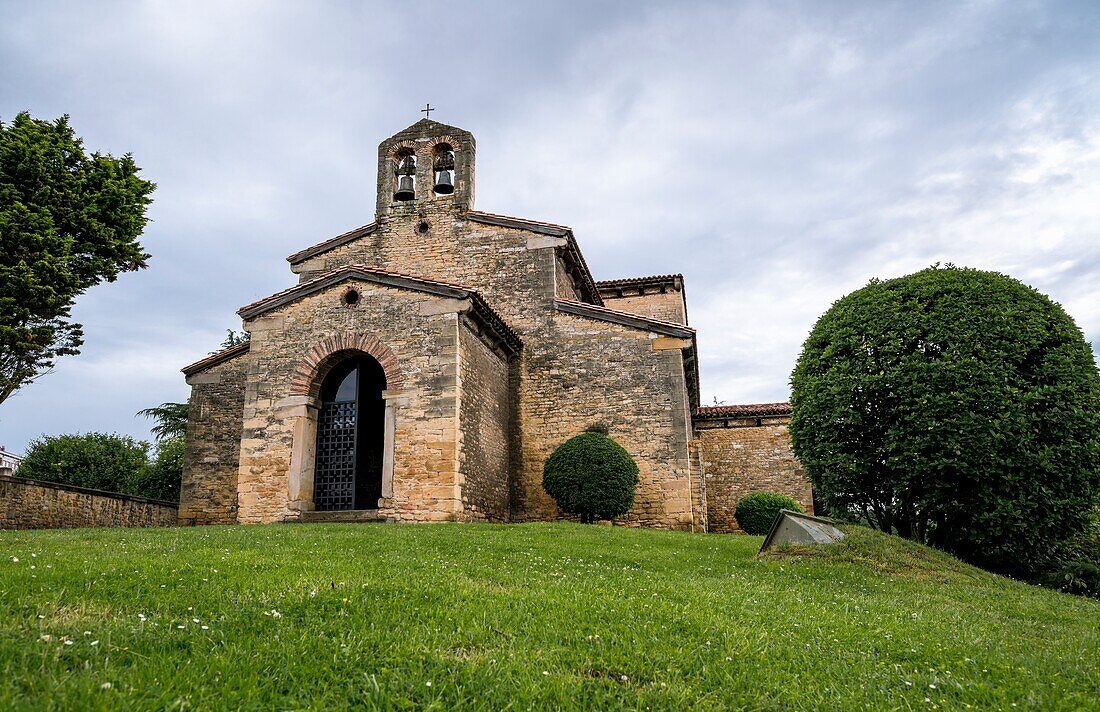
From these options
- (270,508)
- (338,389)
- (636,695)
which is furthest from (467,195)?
(636,695)

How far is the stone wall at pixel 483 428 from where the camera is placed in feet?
46.5

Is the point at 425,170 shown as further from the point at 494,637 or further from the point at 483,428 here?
the point at 494,637

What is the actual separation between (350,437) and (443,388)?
271cm

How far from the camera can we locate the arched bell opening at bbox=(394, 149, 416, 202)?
A: 1950 cm

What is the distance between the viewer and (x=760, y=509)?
19.8 m

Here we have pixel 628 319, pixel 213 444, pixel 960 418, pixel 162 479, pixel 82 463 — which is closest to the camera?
pixel 960 418

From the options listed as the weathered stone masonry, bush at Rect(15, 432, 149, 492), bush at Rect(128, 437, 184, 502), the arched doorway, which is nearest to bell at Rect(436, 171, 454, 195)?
the arched doorway

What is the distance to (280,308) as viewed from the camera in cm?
1509

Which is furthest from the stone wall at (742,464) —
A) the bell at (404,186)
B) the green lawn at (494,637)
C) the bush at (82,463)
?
the bush at (82,463)

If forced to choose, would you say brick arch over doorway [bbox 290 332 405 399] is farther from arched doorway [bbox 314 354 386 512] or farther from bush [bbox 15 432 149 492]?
bush [bbox 15 432 149 492]

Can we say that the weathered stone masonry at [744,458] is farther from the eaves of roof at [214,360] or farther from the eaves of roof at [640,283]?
the eaves of roof at [214,360]

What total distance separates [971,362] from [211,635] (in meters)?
9.75

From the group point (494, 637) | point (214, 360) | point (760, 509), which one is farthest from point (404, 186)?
point (494, 637)

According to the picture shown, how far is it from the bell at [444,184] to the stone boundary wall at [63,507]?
35.5 feet
